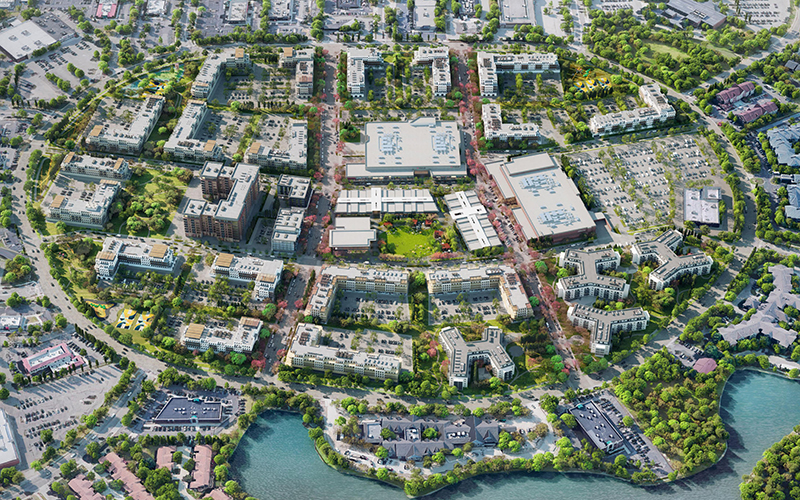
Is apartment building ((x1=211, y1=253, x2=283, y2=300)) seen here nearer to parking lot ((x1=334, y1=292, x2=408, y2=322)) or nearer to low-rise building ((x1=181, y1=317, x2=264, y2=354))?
low-rise building ((x1=181, y1=317, x2=264, y2=354))

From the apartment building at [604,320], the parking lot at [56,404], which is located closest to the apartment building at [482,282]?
the apartment building at [604,320]

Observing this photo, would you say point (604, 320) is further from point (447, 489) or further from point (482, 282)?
point (447, 489)

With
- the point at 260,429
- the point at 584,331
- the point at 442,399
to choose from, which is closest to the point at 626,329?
the point at 584,331

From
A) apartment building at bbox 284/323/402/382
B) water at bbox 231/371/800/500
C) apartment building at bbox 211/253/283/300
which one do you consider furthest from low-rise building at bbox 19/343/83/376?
apartment building at bbox 284/323/402/382

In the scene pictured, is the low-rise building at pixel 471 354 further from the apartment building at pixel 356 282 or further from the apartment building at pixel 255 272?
the apartment building at pixel 255 272

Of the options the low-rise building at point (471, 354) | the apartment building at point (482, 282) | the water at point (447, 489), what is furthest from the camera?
the apartment building at point (482, 282)

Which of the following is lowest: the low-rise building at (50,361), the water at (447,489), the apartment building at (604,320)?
the water at (447,489)

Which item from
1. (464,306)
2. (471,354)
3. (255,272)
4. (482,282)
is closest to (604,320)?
(482,282)
